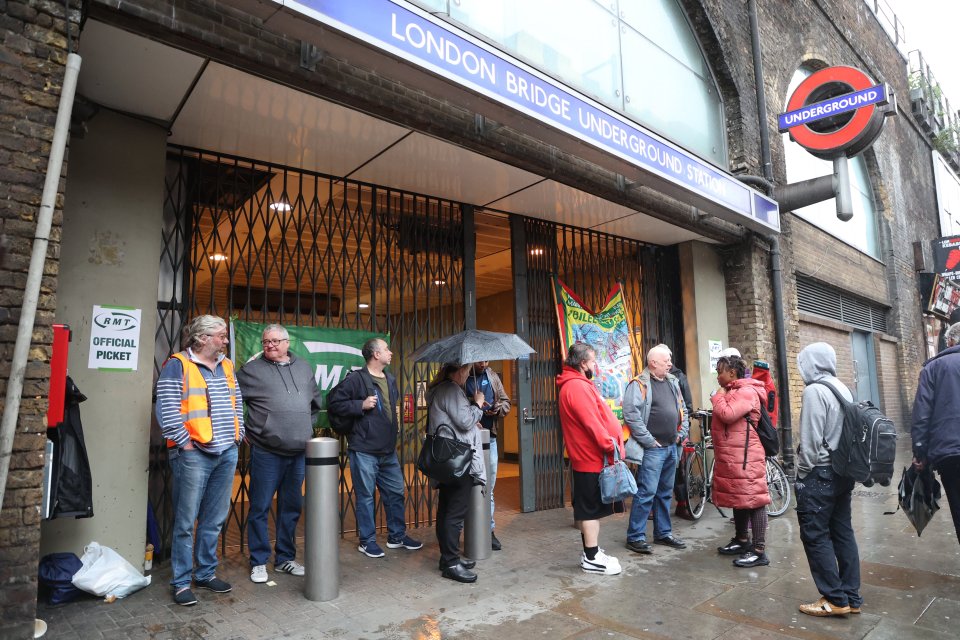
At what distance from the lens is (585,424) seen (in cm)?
470

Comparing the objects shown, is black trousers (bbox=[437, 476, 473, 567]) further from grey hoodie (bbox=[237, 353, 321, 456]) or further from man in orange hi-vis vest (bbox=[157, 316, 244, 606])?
man in orange hi-vis vest (bbox=[157, 316, 244, 606])

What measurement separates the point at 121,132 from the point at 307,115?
4.43ft

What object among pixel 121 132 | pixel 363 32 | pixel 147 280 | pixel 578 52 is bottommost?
pixel 147 280

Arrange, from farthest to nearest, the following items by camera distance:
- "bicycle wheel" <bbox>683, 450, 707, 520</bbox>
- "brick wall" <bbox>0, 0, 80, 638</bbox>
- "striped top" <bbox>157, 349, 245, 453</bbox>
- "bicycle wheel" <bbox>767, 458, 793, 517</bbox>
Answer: "bicycle wheel" <bbox>767, 458, 793, 517</bbox>, "bicycle wheel" <bbox>683, 450, 707, 520</bbox>, "striped top" <bbox>157, 349, 245, 453</bbox>, "brick wall" <bbox>0, 0, 80, 638</bbox>

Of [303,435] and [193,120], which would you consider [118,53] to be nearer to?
[193,120]

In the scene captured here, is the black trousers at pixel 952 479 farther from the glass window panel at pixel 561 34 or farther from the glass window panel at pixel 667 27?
the glass window panel at pixel 667 27

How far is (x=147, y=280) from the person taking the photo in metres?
4.73

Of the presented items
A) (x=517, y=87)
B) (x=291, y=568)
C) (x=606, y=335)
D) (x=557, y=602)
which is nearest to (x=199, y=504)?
(x=291, y=568)

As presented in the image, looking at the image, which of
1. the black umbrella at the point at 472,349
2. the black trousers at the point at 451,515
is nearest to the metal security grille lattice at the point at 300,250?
the black umbrella at the point at 472,349

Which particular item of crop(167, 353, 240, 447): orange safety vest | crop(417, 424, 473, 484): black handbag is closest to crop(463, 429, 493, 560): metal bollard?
crop(417, 424, 473, 484): black handbag

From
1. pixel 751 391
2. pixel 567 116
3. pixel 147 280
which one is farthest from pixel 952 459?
pixel 147 280

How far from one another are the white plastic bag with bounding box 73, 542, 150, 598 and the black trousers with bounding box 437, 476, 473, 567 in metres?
2.03

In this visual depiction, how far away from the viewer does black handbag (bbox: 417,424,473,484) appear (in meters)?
4.52

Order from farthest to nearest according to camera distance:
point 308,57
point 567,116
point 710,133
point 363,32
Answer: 1. point 710,133
2. point 567,116
3. point 308,57
4. point 363,32
